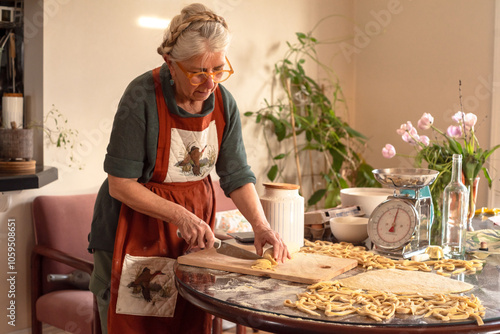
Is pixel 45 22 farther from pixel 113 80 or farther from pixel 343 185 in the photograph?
pixel 343 185

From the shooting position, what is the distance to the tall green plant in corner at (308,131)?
4.39 m

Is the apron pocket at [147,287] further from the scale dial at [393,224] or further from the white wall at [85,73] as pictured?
the white wall at [85,73]

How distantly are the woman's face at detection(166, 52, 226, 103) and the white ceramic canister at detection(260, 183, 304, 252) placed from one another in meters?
0.40

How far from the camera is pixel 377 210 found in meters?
1.91

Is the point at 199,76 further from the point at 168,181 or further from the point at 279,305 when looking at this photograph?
the point at 279,305

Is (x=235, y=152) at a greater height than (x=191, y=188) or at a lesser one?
greater

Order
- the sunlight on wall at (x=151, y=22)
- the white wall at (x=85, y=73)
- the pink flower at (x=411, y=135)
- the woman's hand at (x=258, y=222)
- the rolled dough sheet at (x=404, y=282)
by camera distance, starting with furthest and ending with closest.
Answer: the sunlight on wall at (x=151, y=22) < the white wall at (x=85, y=73) < the pink flower at (x=411, y=135) < the woman's hand at (x=258, y=222) < the rolled dough sheet at (x=404, y=282)

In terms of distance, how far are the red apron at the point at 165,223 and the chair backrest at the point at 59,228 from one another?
1186 millimetres

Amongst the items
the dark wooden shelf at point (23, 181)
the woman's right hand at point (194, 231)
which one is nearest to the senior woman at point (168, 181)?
the woman's right hand at point (194, 231)

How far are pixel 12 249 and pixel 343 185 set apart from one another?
2416 millimetres

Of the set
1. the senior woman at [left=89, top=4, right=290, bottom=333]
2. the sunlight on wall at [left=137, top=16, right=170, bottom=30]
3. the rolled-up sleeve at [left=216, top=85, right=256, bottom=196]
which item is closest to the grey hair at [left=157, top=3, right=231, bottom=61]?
the senior woman at [left=89, top=4, right=290, bottom=333]

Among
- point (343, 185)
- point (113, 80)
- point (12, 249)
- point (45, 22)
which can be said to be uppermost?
point (45, 22)

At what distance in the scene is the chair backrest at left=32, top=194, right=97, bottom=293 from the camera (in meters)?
Result: 2.98

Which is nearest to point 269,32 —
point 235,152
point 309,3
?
point 309,3
